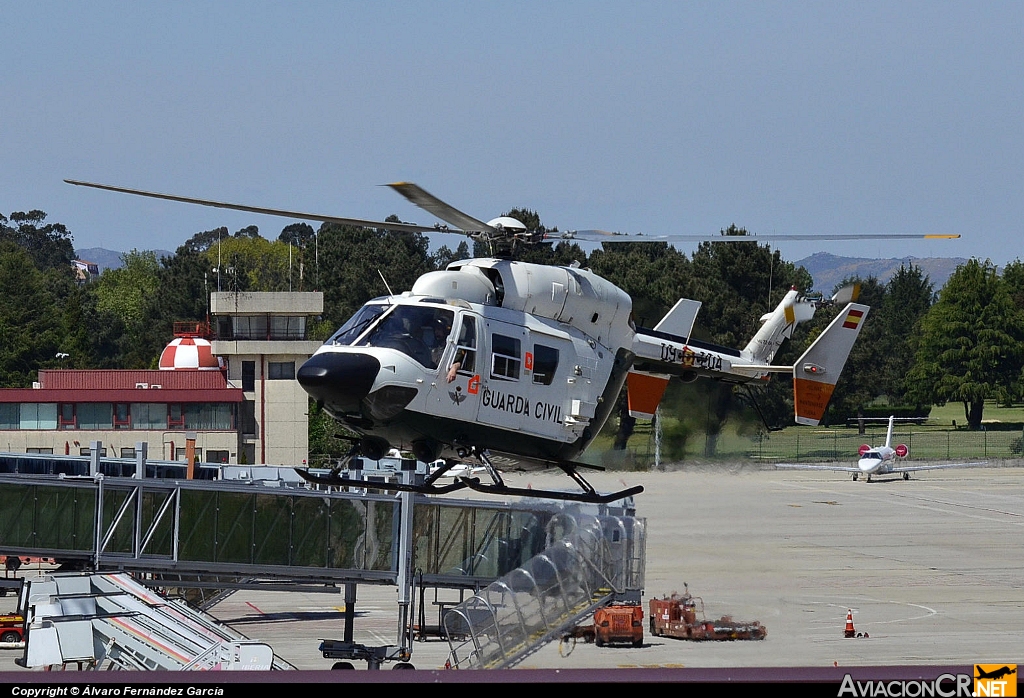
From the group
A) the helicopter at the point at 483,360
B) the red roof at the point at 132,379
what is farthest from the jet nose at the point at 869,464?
the helicopter at the point at 483,360

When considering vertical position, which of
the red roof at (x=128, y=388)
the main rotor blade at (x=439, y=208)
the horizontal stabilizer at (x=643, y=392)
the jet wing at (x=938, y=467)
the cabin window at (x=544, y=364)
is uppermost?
the main rotor blade at (x=439, y=208)

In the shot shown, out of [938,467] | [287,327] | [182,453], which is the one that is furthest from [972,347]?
[182,453]

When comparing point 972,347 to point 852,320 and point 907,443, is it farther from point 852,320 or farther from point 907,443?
point 852,320

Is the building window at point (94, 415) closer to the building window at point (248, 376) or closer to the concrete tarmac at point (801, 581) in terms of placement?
the building window at point (248, 376)

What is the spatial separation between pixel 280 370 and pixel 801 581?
3465 centimetres

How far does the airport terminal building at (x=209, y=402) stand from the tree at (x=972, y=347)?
49.4 metres

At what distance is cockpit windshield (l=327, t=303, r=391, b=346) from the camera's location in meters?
19.5

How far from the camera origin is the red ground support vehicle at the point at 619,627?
38.9 meters

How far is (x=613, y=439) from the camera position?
3170 cm

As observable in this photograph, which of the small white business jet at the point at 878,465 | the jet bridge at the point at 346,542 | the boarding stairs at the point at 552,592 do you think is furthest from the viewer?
the small white business jet at the point at 878,465

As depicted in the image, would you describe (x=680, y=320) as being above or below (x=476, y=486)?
above

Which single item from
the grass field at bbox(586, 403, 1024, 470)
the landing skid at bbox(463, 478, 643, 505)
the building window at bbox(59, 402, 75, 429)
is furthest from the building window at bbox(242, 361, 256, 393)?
the landing skid at bbox(463, 478, 643, 505)

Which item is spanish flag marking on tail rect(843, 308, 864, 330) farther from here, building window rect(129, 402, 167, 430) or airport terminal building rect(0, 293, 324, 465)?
building window rect(129, 402, 167, 430)

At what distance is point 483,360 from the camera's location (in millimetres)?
20234
